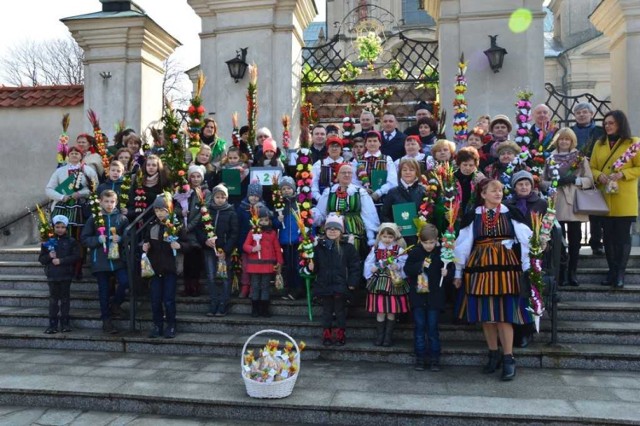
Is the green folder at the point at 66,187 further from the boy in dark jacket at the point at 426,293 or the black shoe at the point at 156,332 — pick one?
the boy in dark jacket at the point at 426,293

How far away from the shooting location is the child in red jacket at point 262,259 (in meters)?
6.45

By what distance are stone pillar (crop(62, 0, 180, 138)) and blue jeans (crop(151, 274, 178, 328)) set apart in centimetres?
516

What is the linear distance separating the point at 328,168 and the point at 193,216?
1740 millimetres

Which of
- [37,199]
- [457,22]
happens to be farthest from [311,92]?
[37,199]

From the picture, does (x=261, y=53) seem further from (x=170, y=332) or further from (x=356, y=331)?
(x=356, y=331)

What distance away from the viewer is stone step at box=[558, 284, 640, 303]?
647 cm

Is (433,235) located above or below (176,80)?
below

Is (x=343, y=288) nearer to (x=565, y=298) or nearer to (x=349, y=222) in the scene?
(x=349, y=222)

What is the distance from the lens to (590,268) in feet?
23.6

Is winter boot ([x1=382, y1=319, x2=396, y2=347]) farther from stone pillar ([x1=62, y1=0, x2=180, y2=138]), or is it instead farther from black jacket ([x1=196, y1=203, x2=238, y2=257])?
stone pillar ([x1=62, y1=0, x2=180, y2=138])

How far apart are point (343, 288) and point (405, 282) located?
25.1 inches

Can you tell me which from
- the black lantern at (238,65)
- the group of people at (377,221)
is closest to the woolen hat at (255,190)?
the group of people at (377,221)

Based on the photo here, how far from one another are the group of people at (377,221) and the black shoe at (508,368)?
0.04 ft

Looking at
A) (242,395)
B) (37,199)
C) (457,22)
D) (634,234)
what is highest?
(457,22)
